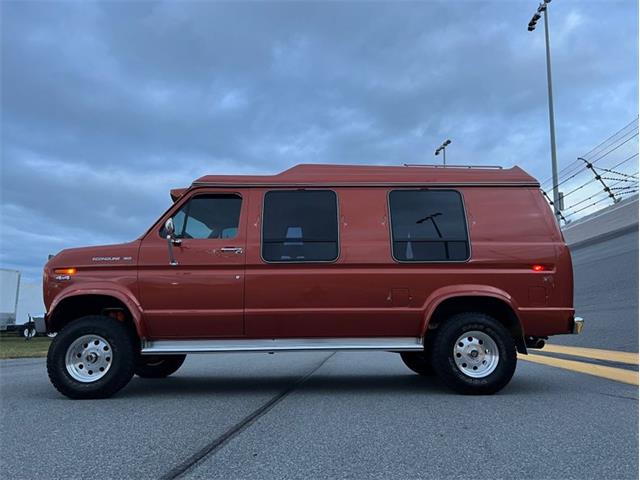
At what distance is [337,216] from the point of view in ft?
20.7

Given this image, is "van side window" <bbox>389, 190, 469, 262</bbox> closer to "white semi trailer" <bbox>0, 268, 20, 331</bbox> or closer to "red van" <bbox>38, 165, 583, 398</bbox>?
"red van" <bbox>38, 165, 583, 398</bbox>

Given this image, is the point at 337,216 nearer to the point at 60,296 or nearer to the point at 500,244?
the point at 500,244

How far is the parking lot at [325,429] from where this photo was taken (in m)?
3.38

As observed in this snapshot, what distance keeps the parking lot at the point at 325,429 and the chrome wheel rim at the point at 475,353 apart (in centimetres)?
34

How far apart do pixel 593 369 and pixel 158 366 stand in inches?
252

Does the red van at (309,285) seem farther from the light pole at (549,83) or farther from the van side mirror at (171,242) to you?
the light pole at (549,83)

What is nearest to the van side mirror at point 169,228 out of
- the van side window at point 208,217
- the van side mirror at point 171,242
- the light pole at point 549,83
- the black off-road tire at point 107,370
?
the van side mirror at point 171,242

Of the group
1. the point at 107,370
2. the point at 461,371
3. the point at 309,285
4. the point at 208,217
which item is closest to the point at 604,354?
the point at 461,371

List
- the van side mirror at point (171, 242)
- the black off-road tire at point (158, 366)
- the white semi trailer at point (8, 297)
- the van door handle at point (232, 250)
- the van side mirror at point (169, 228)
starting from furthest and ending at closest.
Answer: the white semi trailer at point (8, 297) < the black off-road tire at point (158, 366) < the van door handle at point (232, 250) < the van side mirror at point (171, 242) < the van side mirror at point (169, 228)

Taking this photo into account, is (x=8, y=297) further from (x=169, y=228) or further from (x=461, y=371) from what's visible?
(x=461, y=371)

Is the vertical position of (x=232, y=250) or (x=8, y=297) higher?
(x=8, y=297)

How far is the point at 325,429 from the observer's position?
436 centimetres

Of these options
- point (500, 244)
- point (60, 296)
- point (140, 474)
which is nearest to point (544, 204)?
point (500, 244)

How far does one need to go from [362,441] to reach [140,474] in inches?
62.7
